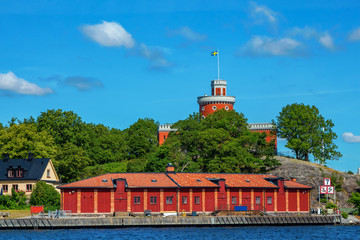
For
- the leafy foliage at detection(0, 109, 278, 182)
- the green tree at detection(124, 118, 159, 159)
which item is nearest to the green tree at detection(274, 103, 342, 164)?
the leafy foliage at detection(0, 109, 278, 182)

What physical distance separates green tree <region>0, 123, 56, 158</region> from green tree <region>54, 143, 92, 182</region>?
185 cm

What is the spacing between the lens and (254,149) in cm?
11206

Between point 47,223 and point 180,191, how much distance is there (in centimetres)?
1678

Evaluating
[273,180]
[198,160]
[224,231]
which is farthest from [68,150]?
[224,231]

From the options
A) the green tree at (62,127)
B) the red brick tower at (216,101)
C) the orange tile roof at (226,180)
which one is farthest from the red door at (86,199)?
the red brick tower at (216,101)

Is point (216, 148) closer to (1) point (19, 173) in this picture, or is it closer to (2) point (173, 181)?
(2) point (173, 181)

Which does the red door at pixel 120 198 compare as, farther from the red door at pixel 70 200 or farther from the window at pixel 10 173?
the window at pixel 10 173

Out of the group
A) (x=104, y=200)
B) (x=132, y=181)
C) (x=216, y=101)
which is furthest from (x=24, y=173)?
(x=216, y=101)

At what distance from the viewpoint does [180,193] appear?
259 ft

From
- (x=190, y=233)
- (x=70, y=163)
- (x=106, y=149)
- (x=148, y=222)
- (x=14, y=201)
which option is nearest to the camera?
(x=190, y=233)

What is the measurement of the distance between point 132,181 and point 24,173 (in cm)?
2196

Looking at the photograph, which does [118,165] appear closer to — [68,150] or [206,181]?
[68,150]

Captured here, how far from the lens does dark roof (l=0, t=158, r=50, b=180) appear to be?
304 feet

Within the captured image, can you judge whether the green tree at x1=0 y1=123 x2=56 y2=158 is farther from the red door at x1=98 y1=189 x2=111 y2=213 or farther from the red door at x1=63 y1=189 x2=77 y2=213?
the red door at x1=98 y1=189 x2=111 y2=213
